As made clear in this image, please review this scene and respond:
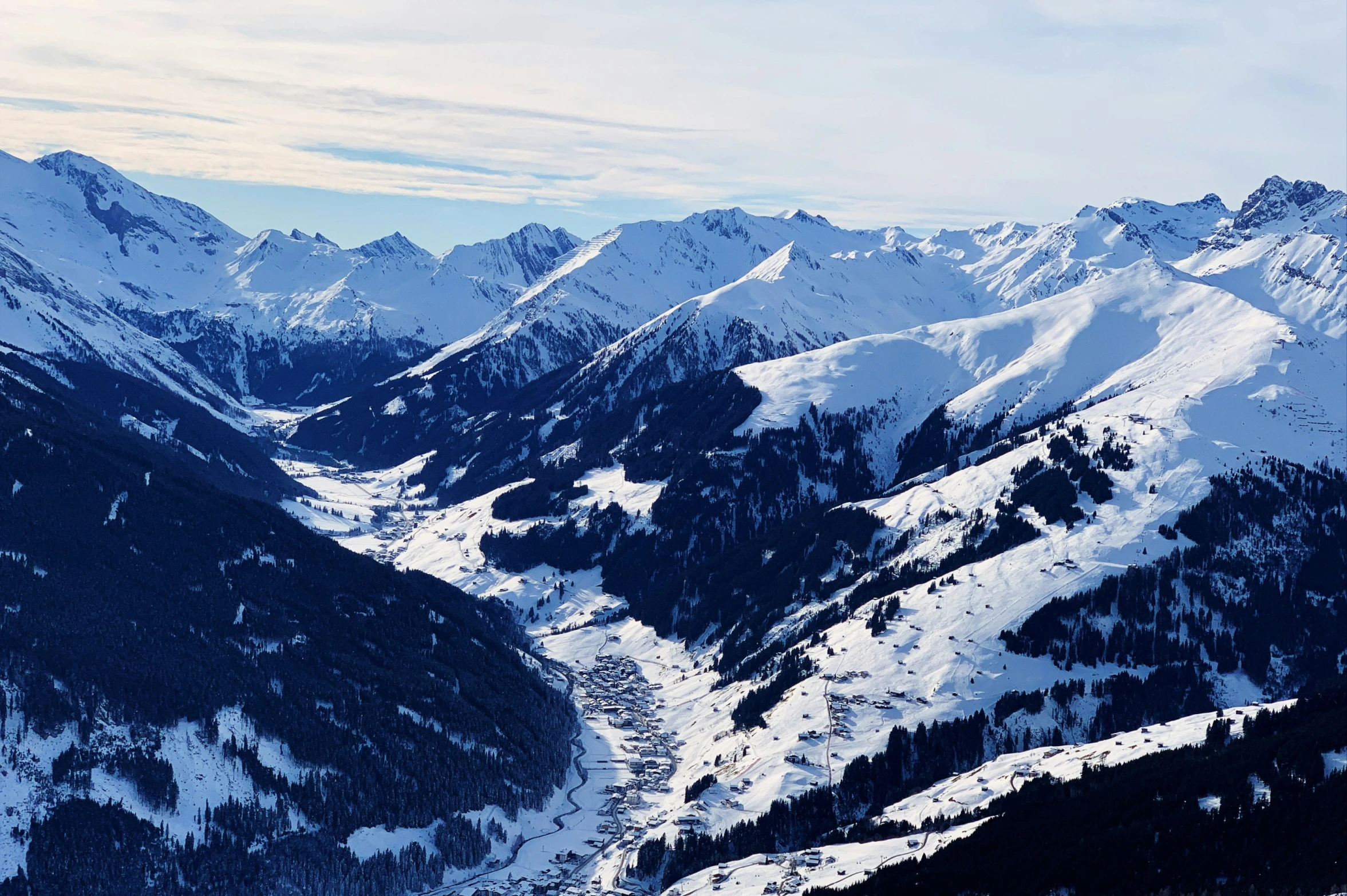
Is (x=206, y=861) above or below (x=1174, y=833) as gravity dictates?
above

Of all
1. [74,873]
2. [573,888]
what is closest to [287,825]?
[74,873]

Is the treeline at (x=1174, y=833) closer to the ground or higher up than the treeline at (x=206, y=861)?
closer to the ground

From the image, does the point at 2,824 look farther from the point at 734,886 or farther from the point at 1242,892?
the point at 1242,892

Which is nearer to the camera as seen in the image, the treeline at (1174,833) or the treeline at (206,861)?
the treeline at (1174,833)

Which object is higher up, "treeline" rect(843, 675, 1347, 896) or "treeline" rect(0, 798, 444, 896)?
"treeline" rect(0, 798, 444, 896)

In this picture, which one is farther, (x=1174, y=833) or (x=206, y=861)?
(x=206, y=861)

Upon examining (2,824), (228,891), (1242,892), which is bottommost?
(1242,892)

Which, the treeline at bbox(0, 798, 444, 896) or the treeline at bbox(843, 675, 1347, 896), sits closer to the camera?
the treeline at bbox(843, 675, 1347, 896)

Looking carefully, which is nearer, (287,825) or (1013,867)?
(1013,867)
